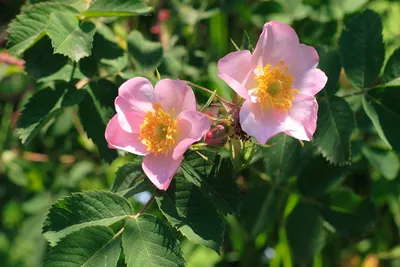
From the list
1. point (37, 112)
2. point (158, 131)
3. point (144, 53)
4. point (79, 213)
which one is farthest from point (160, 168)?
point (144, 53)

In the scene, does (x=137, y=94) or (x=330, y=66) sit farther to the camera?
(x=330, y=66)

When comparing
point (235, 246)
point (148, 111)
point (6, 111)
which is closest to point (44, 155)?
point (6, 111)

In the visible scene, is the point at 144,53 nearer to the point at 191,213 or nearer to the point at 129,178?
the point at 129,178

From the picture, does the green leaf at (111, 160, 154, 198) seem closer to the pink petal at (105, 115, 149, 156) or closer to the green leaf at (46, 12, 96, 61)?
the pink petal at (105, 115, 149, 156)

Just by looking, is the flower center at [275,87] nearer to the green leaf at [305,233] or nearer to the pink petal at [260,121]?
the pink petal at [260,121]

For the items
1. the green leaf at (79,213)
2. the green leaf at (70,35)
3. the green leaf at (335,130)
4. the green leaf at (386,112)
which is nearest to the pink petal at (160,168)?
the green leaf at (79,213)

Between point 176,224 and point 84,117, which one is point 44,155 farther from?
point 176,224

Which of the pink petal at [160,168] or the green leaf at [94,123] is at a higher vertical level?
the pink petal at [160,168]
